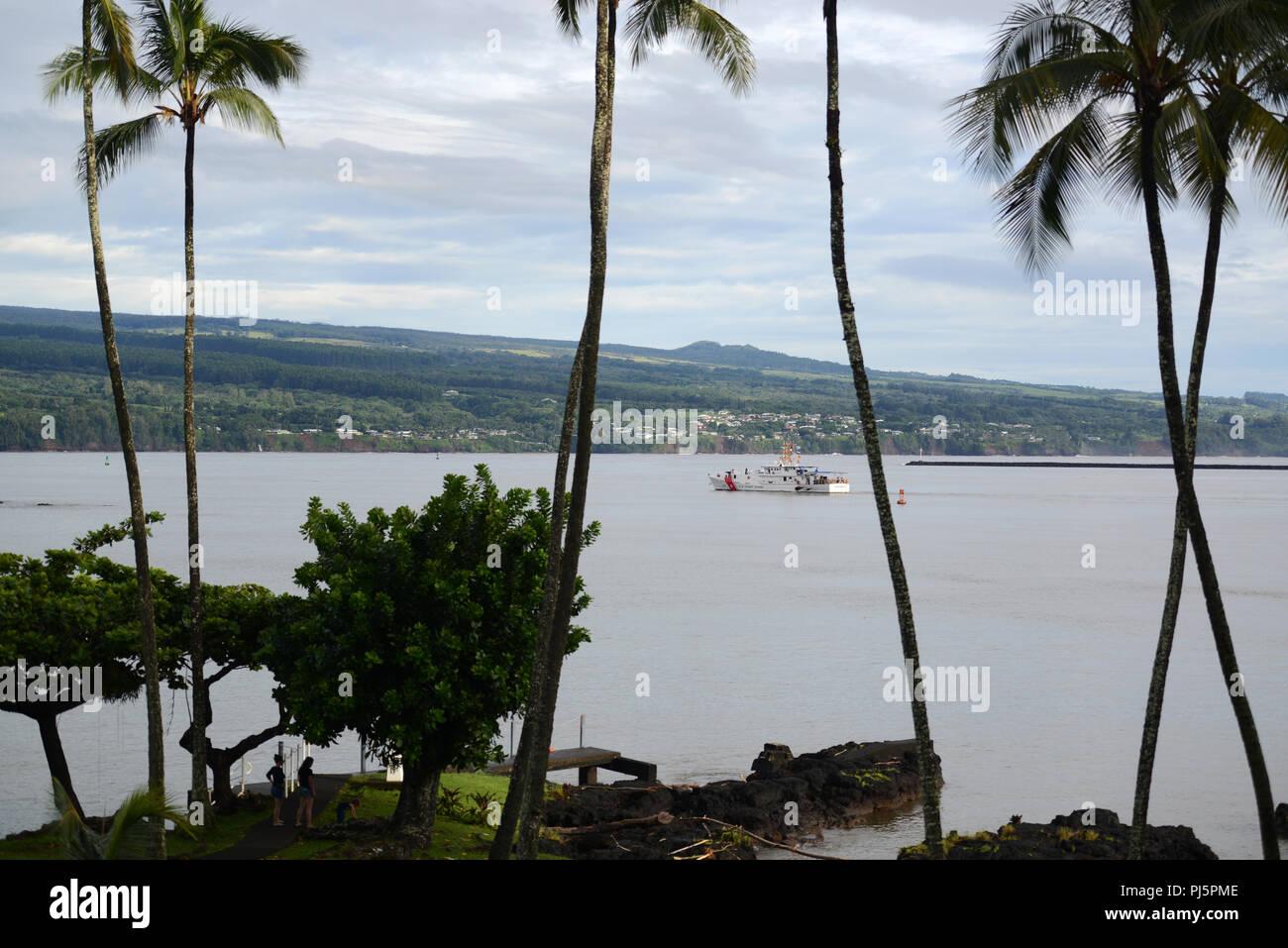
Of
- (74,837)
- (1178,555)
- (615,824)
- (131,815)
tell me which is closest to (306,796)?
(615,824)

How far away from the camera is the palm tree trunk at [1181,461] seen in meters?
17.0

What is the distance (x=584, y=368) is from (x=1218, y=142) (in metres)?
9.19

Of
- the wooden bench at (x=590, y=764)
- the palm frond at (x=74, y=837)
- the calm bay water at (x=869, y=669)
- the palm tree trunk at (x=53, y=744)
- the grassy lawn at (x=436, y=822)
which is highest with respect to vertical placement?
the palm frond at (x=74, y=837)

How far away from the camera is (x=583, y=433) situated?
17062 mm

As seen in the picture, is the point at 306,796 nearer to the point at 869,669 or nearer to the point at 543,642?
the point at 543,642

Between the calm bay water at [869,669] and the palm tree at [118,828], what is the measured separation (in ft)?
69.8

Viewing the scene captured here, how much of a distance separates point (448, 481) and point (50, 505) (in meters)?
148

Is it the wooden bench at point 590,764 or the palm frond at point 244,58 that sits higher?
the palm frond at point 244,58

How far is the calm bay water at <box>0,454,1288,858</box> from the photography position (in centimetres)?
4116

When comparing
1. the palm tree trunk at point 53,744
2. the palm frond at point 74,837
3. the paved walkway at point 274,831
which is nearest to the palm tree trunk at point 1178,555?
the palm frond at point 74,837

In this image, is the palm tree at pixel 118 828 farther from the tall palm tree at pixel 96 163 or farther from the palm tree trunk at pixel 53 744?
the palm tree trunk at pixel 53 744

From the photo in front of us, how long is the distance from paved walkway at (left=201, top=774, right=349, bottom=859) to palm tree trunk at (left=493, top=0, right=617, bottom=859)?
8159 millimetres
